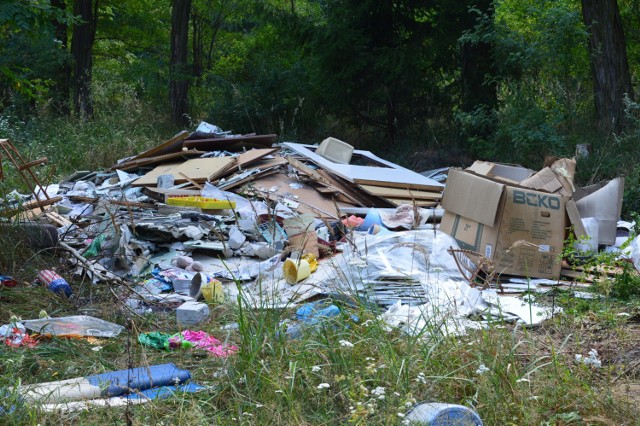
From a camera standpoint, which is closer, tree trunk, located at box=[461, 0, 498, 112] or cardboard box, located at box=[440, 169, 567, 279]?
cardboard box, located at box=[440, 169, 567, 279]

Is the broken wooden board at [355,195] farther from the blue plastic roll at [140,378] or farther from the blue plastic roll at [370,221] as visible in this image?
the blue plastic roll at [140,378]

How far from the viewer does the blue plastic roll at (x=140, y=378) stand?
11.5 ft

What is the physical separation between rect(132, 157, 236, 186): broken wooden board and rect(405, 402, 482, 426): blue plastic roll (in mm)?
5980

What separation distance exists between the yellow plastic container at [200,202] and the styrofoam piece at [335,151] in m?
2.46

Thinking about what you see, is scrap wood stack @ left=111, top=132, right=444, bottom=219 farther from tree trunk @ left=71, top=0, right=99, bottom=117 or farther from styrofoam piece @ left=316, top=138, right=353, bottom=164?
tree trunk @ left=71, top=0, right=99, bottom=117

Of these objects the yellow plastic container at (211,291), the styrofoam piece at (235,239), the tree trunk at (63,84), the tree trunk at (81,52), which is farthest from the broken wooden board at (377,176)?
the tree trunk at (63,84)

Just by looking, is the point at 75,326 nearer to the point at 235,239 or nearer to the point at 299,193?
the point at 235,239

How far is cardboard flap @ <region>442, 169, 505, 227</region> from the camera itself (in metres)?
5.99

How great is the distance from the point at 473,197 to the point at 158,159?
4.92m

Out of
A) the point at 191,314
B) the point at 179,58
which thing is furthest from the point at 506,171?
the point at 179,58

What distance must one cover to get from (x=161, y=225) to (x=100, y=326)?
2.25m

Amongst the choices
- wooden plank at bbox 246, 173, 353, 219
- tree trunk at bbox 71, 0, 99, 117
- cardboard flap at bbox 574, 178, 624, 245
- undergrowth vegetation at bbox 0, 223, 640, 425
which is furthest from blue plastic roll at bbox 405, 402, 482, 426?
tree trunk at bbox 71, 0, 99, 117

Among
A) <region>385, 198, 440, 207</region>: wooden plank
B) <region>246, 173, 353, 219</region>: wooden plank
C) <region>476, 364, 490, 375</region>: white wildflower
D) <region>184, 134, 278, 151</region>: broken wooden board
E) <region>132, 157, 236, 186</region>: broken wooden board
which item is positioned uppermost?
<region>184, 134, 278, 151</region>: broken wooden board

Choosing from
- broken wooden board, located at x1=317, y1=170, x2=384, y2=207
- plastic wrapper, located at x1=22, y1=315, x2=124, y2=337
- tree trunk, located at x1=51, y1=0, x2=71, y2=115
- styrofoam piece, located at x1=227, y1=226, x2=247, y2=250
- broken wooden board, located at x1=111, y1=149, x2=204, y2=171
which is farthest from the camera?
tree trunk, located at x1=51, y1=0, x2=71, y2=115
